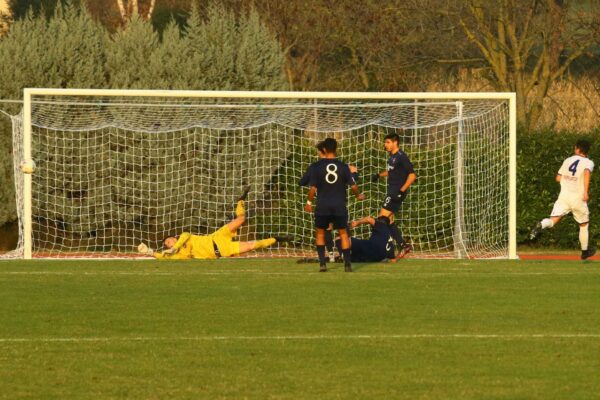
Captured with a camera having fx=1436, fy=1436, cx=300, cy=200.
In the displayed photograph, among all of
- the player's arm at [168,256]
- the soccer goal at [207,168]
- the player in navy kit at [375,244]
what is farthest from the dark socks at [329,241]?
the soccer goal at [207,168]

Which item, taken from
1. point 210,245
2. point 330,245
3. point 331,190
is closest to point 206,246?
point 210,245

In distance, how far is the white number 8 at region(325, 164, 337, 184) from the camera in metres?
Result: 17.9

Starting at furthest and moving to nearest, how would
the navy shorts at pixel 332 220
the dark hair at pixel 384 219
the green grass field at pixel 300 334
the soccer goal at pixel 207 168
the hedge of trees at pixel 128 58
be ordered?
the hedge of trees at pixel 128 58
the soccer goal at pixel 207 168
the dark hair at pixel 384 219
the navy shorts at pixel 332 220
the green grass field at pixel 300 334

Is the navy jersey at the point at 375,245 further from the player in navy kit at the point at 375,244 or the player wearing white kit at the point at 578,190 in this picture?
the player wearing white kit at the point at 578,190

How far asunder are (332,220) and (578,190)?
432 centimetres

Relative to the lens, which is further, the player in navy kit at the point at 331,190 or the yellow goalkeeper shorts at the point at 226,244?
the yellow goalkeeper shorts at the point at 226,244

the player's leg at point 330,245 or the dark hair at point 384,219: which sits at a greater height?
the dark hair at point 384,219

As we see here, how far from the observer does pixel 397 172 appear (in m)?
20.3

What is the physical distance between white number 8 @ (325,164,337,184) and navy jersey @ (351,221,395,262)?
91.0 inches

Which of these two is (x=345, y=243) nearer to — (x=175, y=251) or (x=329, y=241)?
(x=329, y=241)

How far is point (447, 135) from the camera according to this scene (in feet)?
80.9

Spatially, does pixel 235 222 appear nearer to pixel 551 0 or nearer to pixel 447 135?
pixel 447 135

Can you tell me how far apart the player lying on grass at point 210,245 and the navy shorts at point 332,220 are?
3009mm

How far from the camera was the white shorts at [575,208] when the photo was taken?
20391mm
